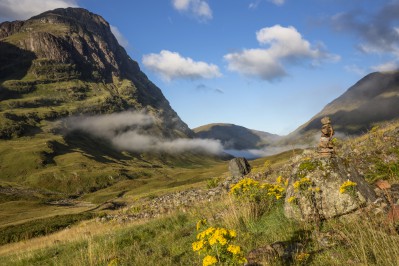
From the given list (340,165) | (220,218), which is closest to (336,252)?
(340,165)

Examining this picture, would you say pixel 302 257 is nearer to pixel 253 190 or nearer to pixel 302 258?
pixel 302 258

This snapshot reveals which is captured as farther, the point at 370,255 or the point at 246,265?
the point at 246,265

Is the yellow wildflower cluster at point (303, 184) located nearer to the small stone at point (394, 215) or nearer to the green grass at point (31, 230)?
the small stone at point (394, 215)

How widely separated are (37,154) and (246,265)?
653 ft

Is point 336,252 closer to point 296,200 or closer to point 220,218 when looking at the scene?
point 296,200

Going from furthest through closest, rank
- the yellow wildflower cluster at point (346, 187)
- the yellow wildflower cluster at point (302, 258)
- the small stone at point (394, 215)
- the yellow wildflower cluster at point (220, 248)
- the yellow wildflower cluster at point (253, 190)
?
the yellow wildflower cluster at point (253, 190) → the yellow wildflower cluster at point (346, 187) → the small stone at point (394, 215) → the yellow wildflower cluster at point (302, 258) → the yellow wildflower cluster at point (220, 248)

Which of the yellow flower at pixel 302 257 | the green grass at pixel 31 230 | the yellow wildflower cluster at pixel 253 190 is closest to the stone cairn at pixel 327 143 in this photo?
the yellow wildflower cluster at pixel 253 190

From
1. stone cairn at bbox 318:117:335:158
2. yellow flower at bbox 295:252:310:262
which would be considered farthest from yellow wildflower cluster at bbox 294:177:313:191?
yellow flower at bbox 295:252:310:262

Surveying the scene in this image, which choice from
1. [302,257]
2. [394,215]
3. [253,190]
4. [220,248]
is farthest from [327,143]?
[220,248]

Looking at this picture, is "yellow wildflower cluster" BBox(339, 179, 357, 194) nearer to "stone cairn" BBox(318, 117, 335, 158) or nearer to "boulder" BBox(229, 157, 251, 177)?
"stone cairn" BBox(318, 117, 335, 158)

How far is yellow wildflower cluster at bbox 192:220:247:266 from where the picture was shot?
589cm

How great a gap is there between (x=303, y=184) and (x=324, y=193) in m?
0.71

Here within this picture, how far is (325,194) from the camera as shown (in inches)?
404

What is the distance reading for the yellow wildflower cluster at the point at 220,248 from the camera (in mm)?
5891
